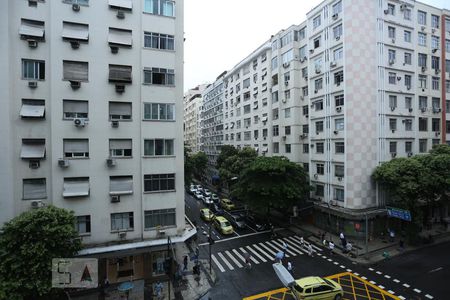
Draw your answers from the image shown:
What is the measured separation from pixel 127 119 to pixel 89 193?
649cm

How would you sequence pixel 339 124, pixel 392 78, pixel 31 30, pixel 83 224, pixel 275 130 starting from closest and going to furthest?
pixel 31 30 < pixel 83 224 < pixel 339 124 < pixel 392 78 < pixel 275 130

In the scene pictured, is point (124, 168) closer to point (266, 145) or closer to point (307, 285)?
point (307, 285)

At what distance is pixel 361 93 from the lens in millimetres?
31000

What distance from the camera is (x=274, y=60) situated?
151ft

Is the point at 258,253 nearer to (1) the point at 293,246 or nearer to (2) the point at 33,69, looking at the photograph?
(1) the point at 293,246

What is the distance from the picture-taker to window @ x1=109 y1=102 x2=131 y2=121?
21.1 metres

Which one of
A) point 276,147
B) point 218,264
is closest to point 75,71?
point 218,264

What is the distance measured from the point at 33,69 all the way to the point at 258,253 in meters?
26.2

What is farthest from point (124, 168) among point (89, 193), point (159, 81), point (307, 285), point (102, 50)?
point (307, 285)

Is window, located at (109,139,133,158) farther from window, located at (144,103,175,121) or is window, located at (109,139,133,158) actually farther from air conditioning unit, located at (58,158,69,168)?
air conditioning unit, located at (58,158,69,168)

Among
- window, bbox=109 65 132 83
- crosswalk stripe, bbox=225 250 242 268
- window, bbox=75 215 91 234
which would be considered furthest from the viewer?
crosswalk stripe, bbox=225 250 242 268

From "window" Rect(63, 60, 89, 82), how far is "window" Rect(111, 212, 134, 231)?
11088 millimetres

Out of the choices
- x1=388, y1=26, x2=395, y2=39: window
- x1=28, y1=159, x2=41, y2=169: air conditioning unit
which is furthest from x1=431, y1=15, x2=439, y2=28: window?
x1=28, y1=159, x2=41, y2=169: air conditioning unit

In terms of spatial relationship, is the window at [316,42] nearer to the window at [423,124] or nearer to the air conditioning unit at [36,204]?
the window at [423,124]
